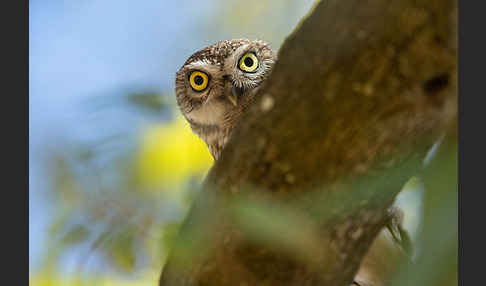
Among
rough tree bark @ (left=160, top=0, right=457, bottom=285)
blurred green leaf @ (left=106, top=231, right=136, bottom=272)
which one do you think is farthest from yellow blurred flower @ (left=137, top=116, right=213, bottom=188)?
rough tree bark @ (left=160, top=0, right=457, bottom=285)

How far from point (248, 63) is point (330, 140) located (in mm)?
1629

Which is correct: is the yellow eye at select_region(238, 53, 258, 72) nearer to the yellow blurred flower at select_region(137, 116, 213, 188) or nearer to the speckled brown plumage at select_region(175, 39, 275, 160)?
the speckled brown plumage at select_region(175, 39, 275, 160)

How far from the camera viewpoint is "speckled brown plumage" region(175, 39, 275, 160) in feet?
8.02

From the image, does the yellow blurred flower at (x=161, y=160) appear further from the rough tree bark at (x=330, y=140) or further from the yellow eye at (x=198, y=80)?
the yellow eye at (x=198, y=80)

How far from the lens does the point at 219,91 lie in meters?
2.49

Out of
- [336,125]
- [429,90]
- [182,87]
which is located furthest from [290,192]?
[182,87]

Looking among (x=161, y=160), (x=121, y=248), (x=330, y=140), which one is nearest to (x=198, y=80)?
(x=161, y=160)

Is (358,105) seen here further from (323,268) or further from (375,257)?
(375,257)

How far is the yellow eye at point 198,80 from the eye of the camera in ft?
8.26

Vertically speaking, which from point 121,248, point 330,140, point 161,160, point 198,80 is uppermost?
point 198,80

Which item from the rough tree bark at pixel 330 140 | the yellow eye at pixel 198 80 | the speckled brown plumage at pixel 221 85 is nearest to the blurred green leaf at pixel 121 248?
the rough tree bark at pixel 330 140

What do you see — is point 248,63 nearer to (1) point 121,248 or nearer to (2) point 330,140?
(1) point 121,248

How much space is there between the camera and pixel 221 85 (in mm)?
2486

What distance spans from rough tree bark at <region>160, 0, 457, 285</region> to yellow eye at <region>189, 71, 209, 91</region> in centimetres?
152
